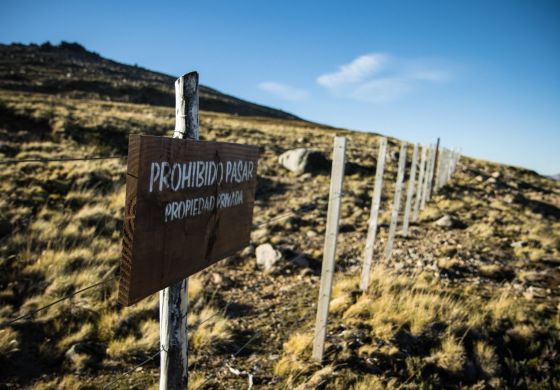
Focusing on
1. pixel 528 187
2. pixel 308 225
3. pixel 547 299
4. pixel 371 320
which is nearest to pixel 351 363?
pixel 371 320

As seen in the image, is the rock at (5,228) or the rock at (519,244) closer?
A: the rock at (5,228)

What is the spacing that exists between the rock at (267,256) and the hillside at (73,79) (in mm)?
43042

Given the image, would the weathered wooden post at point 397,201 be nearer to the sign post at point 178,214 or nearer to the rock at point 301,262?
the rock at point 301,262

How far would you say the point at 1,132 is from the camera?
40.8 ft

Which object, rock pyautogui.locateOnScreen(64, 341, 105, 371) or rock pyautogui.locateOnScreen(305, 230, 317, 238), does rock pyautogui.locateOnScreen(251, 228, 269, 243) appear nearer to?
rock pyautogui.locateOnScreen(305, 230, 317, 238)

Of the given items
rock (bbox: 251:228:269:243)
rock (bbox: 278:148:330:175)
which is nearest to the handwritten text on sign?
rock (bbox: 251:228:269:243)

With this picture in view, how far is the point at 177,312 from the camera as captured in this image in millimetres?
2121

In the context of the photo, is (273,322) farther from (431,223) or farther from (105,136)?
(105,136)

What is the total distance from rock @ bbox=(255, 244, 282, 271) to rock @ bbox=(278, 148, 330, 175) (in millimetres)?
7708

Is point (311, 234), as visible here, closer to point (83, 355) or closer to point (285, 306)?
point (285, 306)

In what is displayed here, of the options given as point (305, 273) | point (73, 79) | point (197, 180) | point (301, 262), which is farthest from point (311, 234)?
point (73, 79)

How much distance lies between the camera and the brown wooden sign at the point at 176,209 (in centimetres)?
160

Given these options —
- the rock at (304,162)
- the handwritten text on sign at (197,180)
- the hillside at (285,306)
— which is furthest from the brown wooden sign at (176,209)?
Answer: the rock at (304,162)

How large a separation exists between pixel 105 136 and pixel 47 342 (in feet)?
40.0
